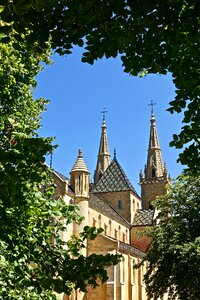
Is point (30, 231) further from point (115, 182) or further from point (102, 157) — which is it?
point (102, 157)

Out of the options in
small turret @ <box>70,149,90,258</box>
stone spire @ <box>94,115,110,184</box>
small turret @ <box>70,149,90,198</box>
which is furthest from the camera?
stone spire @ <box>94,115,110,184</box>

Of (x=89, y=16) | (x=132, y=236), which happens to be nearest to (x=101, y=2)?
(x=89, y=16)

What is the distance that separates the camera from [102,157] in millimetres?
75938

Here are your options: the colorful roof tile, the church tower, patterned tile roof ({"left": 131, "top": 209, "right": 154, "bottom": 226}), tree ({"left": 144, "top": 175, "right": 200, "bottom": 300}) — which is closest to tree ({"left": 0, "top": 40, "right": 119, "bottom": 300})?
tree ({"left": 144, "top": 175, "right": 200, "bottom": 300})

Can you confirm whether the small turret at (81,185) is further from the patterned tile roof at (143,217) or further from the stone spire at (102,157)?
the stone spire at (102,157)

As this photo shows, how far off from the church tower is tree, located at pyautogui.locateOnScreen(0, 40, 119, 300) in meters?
57.8

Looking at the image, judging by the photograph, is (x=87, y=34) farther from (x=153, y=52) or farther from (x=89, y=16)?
(x=153, y=52)

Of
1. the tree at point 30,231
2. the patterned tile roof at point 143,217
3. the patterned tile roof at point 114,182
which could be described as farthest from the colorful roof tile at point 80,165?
the tree at point 30,231

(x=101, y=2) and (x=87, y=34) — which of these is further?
(x=87, y=34)

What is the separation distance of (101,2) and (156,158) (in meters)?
65.8

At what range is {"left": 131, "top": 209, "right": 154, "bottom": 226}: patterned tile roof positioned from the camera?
59312 millimetres

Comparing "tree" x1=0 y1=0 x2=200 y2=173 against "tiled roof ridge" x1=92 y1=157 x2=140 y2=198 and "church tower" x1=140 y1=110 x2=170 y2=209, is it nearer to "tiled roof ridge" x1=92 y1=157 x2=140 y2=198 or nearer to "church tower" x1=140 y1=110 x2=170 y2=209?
"tiled roof ridge" x1=92 y1=157 x2=140 y2=198

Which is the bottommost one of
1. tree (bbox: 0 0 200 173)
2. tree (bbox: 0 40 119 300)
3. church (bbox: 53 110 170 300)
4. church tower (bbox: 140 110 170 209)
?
tree (bbox: 0 40 119 300)

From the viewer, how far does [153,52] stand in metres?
5.34
